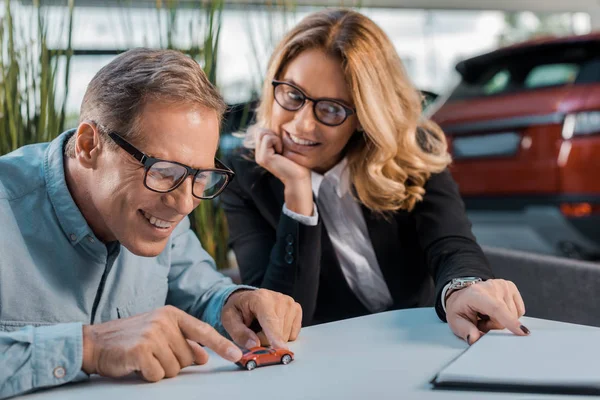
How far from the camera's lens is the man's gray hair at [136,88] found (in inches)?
54.5

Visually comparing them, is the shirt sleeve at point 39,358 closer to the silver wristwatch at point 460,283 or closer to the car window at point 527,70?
the silver wristwatch at point 460,283

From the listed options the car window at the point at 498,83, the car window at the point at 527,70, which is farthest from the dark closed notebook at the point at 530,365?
the car window at the point at 498,83

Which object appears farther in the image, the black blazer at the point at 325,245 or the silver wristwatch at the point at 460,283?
the black blazer at the point at 325,245

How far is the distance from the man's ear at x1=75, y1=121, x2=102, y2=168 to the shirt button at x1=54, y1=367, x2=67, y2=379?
392 mm

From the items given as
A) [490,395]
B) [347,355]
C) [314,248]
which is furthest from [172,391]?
[314,248]

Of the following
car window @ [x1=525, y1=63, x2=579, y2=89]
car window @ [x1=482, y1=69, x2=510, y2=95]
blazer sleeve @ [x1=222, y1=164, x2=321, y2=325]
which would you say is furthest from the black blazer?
car window @ [x1=482, y1=69, x2=510, y2=95]

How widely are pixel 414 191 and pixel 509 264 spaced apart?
305mm

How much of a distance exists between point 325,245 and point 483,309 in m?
0.73

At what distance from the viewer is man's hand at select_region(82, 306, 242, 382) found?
1.18 metres

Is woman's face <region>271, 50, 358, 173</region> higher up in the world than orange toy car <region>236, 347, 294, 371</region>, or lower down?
higher up

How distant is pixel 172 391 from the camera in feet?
3.79

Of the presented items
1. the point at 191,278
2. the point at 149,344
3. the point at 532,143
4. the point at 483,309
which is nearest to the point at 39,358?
the point at 149,344

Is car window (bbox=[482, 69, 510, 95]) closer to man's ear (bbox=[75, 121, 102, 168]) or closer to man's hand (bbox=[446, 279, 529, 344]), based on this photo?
man's hand (bbox=[446, 279, 529, 344])

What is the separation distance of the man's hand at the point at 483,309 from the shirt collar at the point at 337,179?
66cm
